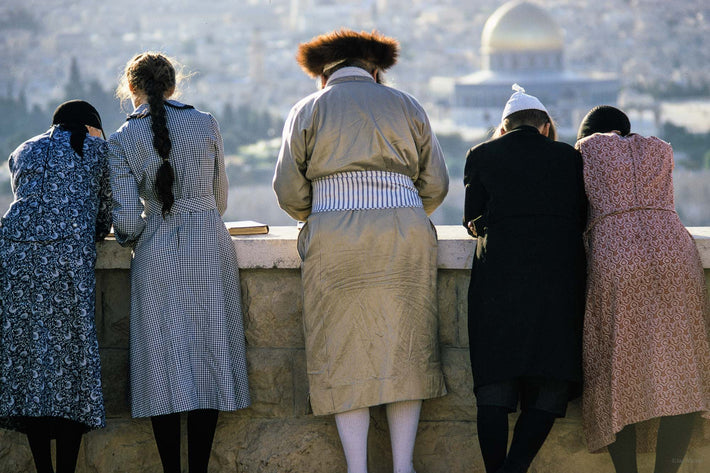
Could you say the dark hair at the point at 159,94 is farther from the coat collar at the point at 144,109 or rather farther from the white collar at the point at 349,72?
the white collar at the point at 349,72

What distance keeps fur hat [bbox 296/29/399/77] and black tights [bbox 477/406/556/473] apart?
1089 millimetres

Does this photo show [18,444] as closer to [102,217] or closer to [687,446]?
[102,217]

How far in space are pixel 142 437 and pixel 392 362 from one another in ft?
3.35

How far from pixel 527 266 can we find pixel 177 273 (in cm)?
101

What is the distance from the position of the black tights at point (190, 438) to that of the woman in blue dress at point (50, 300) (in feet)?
0.61

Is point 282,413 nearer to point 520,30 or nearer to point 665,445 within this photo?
point 665,445

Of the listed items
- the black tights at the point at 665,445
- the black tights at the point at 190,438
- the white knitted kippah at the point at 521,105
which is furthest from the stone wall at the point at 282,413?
the white knitted kippah at the point at 521,105

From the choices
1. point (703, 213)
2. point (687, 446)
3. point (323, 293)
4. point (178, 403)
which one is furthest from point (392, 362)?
point (703, 213)

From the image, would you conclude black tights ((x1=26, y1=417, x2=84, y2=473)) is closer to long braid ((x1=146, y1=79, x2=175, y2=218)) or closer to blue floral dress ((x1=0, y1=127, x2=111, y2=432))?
blue floral dress ((x1=0, y1=127, x2=111, y2=432))

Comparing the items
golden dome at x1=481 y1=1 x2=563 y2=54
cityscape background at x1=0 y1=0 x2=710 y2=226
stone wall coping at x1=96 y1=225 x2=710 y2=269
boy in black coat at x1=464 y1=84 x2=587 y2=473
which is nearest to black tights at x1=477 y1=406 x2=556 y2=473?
boy in black coat at x1=464 y1=84 x2=587 y2=473

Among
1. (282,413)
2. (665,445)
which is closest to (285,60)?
(282,413)

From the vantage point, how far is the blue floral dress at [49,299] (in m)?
2.95

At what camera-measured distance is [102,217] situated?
311cm

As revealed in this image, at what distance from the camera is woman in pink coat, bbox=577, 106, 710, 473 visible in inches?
112
